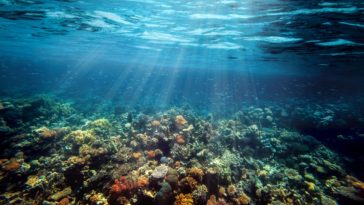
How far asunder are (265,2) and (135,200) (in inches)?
449

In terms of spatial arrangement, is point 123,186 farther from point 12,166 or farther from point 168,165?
point 12,166

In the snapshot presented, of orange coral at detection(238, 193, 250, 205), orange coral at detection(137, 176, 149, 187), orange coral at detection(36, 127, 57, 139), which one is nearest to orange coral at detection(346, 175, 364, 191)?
orange coral at detection(238, 193, 250, 205)

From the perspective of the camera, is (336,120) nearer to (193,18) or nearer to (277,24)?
(277,24)

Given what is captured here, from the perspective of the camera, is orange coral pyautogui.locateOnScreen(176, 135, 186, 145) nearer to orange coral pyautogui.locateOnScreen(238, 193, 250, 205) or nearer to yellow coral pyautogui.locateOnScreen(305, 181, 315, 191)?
orange coral pyautogui.locateOnScreen(238, 193, 250, 205)

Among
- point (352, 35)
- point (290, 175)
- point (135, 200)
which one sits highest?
point (352, 35)

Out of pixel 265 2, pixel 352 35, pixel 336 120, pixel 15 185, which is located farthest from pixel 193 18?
pixel 336 120

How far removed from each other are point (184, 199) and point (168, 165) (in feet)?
8.41

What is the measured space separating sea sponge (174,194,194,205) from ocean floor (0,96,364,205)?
36 millimetres

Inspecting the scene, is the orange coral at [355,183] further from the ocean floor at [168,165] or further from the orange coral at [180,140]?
the orange coral at [180,140]

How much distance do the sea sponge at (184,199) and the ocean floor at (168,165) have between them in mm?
36

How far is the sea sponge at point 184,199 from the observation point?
7.18 m

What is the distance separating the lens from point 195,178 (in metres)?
8.24

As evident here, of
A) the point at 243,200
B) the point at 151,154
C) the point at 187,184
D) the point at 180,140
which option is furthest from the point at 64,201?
the point at 243,200

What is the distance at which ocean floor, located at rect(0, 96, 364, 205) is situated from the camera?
26.8 feet
